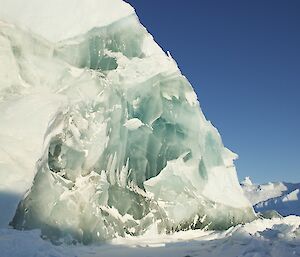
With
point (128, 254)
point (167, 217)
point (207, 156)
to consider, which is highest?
point (207, 156)

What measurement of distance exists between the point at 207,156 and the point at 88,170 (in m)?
4.95

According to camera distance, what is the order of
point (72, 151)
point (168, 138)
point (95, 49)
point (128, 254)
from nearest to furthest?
point (128, 254) < point (72, 151) < point (95, 49) < point (168, 138)

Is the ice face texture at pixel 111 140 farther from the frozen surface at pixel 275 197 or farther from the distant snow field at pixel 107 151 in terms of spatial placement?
the frozen surface at pixel 275 197

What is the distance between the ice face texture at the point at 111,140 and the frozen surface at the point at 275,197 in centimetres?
3234

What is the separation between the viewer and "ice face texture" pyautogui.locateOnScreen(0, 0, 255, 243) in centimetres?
1077

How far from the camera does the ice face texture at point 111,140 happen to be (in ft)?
35.3

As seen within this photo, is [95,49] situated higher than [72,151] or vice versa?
[95,49]

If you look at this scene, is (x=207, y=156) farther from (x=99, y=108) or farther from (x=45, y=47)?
(x=45, y=47)

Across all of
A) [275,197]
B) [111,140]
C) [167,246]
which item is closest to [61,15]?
[111,140]

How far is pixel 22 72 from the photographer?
12.3 metres

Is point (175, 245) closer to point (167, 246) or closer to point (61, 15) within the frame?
point (167, 246)

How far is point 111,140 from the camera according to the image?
13484 millimetres

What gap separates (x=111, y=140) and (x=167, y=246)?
12.9 feet

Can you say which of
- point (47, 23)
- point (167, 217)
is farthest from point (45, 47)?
point (167, 217)
